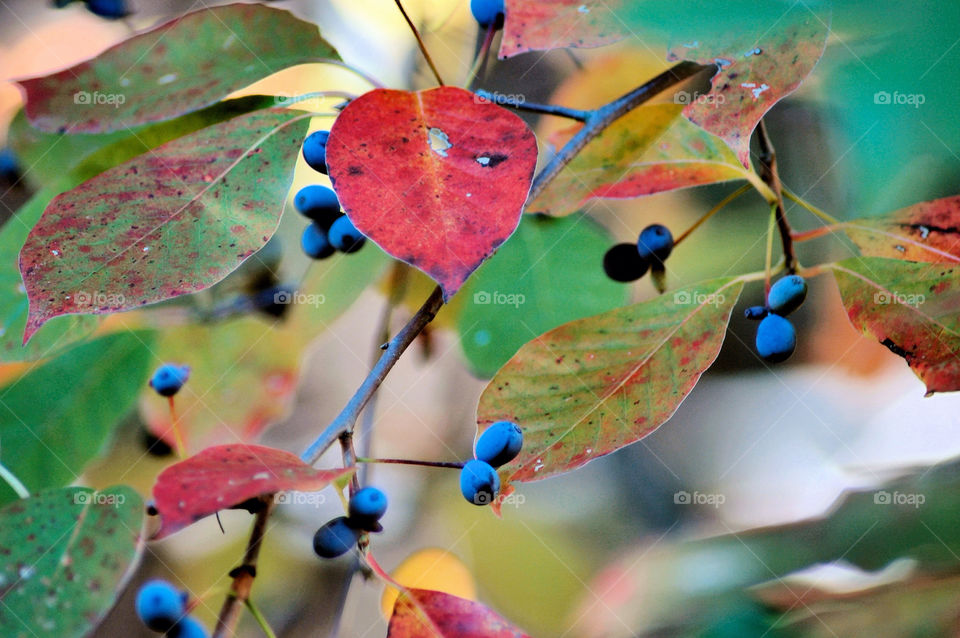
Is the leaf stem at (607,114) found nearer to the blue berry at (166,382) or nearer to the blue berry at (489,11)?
the blue berry at (489,11)

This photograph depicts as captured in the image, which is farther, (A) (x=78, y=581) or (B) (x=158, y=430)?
(B) (x=158, y=430)

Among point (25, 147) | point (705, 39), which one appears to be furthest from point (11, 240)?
point (705, 39)

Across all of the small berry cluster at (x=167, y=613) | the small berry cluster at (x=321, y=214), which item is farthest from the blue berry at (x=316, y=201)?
the small berry cluster at (x=167, y=613)

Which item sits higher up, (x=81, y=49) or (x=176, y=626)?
(x=81, y=49)

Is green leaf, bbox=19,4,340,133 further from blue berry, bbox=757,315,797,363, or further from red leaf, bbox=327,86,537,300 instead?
blue berry, bbox=757,315,797,363

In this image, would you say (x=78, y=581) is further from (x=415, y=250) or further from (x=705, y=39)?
(x=705, y=39)

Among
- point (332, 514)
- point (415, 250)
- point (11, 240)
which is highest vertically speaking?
point (415, 250)

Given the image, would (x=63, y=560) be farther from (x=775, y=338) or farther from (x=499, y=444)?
(x=775, y=338)

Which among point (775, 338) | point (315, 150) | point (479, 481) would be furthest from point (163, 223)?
point (775, 338)
